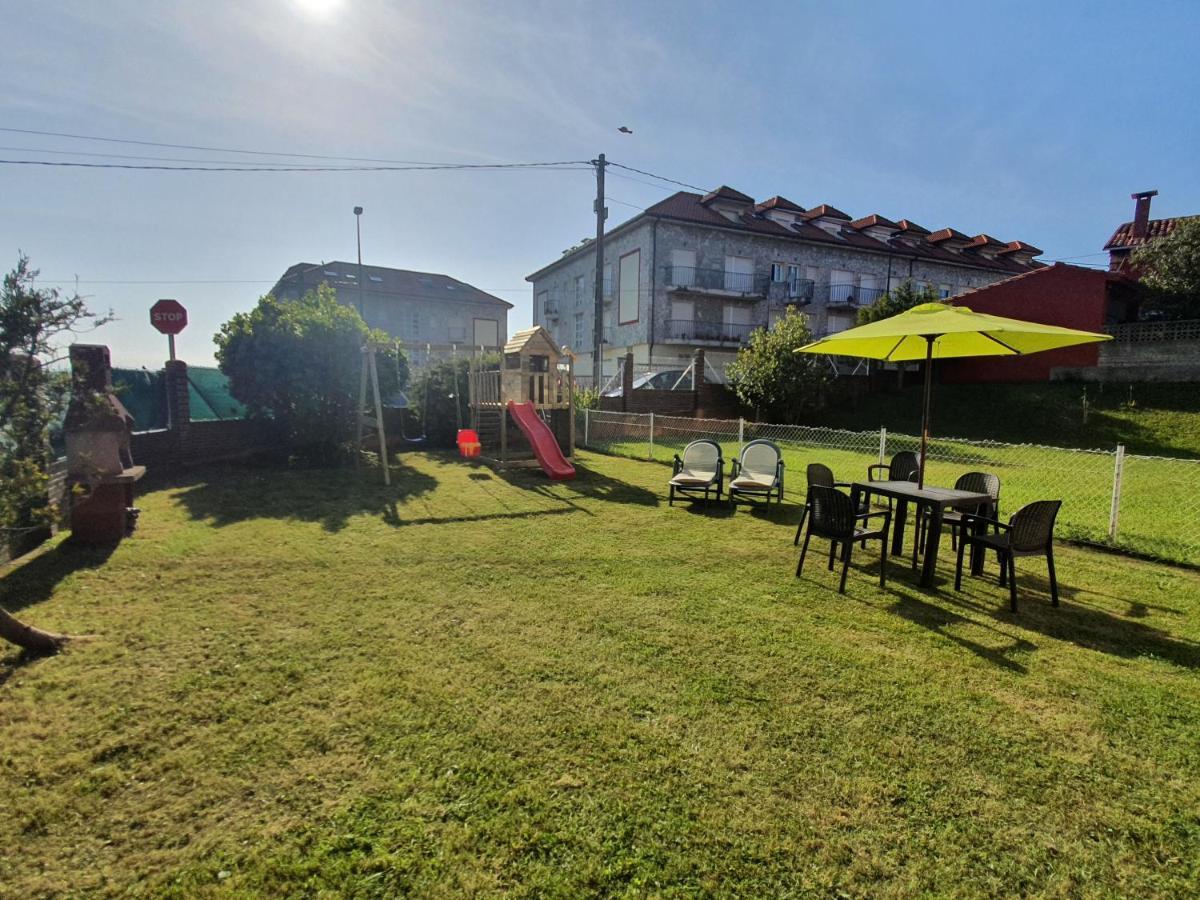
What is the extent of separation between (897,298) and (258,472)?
75.7 feet

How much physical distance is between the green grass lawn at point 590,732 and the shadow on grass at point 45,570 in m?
0.04

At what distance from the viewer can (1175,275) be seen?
20.3 m

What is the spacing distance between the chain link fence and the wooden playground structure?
1.73 meters

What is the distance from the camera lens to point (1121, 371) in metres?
18.3

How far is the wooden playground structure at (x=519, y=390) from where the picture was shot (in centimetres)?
1206

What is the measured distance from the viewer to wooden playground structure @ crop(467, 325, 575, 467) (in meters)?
12.1

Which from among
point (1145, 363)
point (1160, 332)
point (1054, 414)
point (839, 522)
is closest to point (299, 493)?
point (839, 522)

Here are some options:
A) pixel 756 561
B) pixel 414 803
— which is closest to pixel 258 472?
pixel 756 561

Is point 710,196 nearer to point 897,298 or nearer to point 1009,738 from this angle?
point 897,298

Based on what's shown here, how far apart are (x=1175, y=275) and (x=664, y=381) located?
18608mm

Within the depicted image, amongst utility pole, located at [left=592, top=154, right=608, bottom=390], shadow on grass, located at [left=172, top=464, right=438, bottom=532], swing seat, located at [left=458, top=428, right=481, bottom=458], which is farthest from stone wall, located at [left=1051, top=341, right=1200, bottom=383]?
shadow on grass, located at [left=172, top=464, right=438, bottom=532]

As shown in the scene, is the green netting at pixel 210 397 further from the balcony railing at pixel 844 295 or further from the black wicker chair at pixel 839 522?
the balcony railing at pixel 844 295

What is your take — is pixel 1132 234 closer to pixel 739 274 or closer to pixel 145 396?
pixel 739 274

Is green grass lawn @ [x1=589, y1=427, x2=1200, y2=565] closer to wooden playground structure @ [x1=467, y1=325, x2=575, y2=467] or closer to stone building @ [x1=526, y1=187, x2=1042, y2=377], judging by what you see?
wooden playground structure @ [x1=467, y1=325, x2=575, y2=467]
